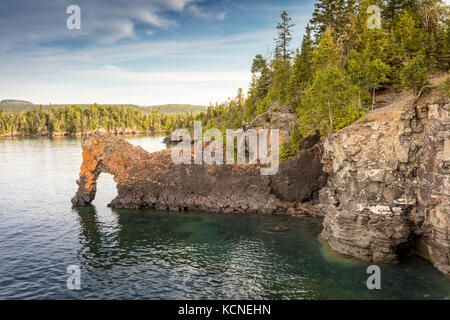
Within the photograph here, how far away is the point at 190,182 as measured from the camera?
1869 inches

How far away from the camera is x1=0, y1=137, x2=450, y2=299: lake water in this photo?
2380 centimetres

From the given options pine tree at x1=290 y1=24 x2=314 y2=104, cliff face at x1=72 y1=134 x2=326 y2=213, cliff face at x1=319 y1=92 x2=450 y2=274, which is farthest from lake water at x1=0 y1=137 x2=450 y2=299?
pine tree at x1=290 y1=24 x2=314 y2=104

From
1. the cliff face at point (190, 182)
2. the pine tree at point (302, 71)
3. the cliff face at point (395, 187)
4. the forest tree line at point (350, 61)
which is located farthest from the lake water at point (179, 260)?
the pine tree at point (302, 71)

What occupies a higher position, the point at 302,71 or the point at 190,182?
the point at 302,71

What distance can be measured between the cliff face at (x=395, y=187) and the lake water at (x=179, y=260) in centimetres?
175

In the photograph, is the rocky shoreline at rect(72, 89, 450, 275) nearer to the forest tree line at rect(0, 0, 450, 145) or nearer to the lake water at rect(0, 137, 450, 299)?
the lake water at rect(0, 137, 450, 299)

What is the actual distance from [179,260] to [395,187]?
2121cm

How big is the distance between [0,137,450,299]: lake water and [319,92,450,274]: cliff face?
175cm

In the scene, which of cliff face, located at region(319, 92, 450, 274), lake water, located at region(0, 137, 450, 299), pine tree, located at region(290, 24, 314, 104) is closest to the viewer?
lake water, located at region(0, 137, 450, 299)

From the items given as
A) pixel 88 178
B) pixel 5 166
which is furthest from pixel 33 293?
pixel 5 166

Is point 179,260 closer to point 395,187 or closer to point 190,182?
point 190,182

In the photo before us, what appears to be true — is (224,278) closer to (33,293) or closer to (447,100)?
(33,293)

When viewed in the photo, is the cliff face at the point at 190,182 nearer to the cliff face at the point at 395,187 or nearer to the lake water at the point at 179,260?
the lake water at the point at 179,260

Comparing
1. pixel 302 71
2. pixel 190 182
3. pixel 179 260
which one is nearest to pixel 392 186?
pixel 179 260
